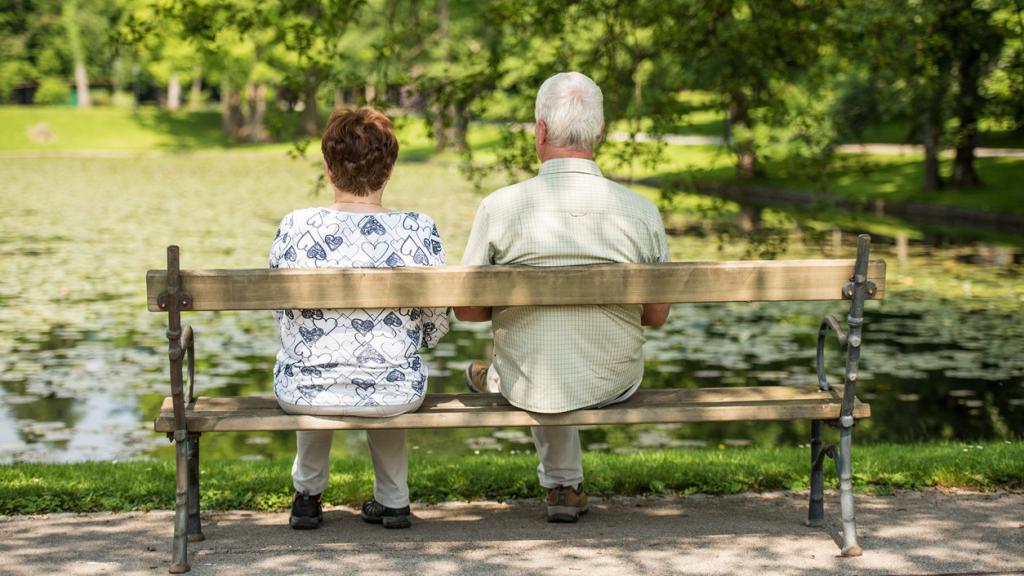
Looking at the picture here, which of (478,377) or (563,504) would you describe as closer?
(563,504)

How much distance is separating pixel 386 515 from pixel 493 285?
1.04 metres

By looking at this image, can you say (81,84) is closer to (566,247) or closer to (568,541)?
(566,247)

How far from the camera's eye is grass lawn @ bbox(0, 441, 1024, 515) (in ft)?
16.9

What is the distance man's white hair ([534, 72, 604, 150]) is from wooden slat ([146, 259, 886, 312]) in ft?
1.62

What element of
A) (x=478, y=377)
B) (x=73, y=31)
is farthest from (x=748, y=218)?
(x=73, y=31)

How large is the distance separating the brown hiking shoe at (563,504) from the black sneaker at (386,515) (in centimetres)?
51

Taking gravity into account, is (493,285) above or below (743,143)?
below

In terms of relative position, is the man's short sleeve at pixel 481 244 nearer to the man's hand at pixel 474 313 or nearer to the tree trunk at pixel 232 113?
the man's hand at pixel 474 313

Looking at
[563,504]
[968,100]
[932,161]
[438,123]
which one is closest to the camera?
[563,504]

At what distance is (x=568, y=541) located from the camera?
448cm

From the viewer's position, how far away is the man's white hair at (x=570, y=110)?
4445 mm

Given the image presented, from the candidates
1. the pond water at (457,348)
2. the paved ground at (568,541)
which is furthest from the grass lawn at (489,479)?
the pond water at (457,348)

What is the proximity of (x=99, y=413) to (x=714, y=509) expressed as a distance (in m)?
5.52

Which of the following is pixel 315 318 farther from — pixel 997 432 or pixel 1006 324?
pixel 1006 324
